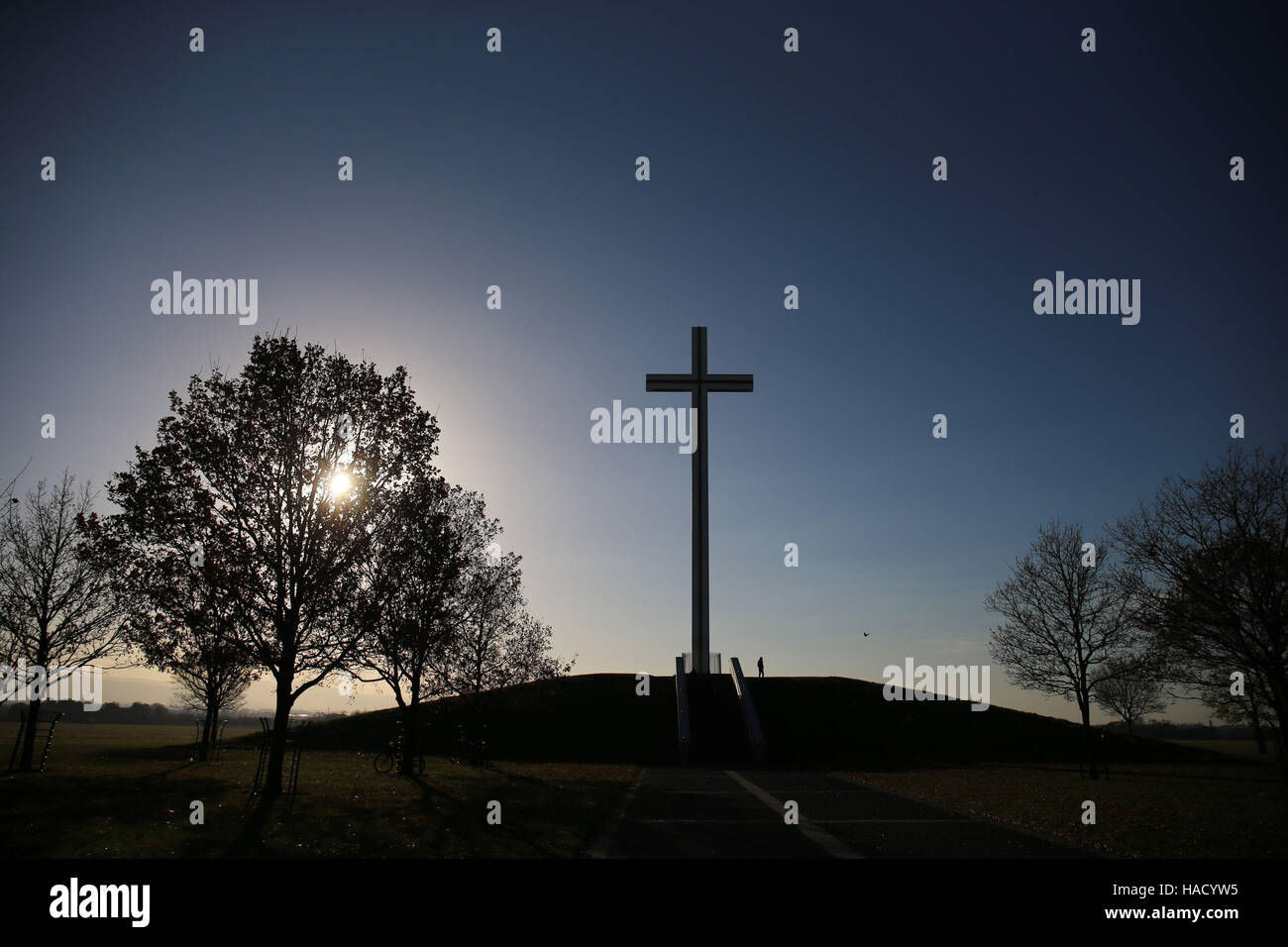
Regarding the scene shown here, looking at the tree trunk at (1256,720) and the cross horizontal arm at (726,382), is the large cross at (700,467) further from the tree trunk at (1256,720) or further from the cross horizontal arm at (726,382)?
the tree trunk at (1256,720)

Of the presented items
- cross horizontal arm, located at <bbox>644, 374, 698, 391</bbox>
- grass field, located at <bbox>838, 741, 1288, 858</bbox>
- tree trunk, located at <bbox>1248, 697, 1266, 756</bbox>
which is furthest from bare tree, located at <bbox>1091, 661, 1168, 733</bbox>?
cross horizontal arm, located at <bbox>644, 374, 698, 391</bbox>

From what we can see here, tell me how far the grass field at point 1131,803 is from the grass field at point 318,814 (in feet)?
28.2

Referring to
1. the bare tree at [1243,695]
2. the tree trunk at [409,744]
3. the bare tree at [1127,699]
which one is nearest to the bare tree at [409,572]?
the tree trunk at [409,744]

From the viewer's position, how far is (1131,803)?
61.8ft

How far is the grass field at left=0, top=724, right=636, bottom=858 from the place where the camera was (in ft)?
37.9

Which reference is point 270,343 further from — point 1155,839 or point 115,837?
point 1155,839

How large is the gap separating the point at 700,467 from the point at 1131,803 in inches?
1041

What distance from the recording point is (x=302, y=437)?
64.7 feet

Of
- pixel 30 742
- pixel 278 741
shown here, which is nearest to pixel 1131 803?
pixel 278 741

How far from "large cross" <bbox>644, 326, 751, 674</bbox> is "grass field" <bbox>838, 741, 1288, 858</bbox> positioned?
1399cm

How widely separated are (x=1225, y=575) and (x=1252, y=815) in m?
11.2

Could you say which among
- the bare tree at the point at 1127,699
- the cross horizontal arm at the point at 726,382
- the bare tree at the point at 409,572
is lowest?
the bare tree at the point at 1127,699

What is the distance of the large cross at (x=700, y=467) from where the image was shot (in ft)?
137
